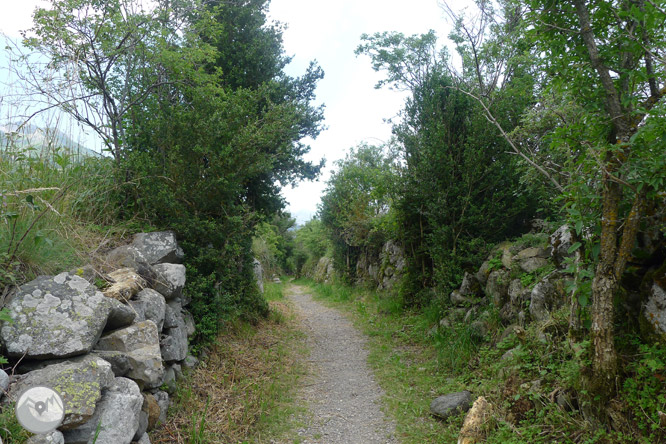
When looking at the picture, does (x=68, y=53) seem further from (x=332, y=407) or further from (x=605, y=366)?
(x=605, y=366)

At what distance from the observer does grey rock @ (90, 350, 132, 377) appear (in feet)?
10.1

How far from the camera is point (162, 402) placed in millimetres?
3680

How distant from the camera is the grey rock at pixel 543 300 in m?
4.36

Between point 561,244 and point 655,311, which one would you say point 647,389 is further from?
point 561,244

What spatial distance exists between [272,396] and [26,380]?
299cm

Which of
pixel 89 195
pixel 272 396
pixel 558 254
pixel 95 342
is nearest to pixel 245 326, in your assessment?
pixel 272 396

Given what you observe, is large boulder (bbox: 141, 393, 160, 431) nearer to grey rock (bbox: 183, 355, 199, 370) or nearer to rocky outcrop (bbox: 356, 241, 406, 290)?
grey rock (bbox: 183, 355, 199, 370)

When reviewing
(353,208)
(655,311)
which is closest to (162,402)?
(655,311)

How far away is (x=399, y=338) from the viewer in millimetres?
7594

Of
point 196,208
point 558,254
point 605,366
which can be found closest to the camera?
point 605,366

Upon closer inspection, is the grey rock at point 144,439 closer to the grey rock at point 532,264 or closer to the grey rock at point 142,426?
the grey rock at point 142,426

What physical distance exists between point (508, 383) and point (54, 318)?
13.7ft

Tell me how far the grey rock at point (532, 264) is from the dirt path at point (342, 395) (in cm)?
263

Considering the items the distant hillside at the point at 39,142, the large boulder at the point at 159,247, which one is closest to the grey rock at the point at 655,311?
the large boulder at the point at 159,247
